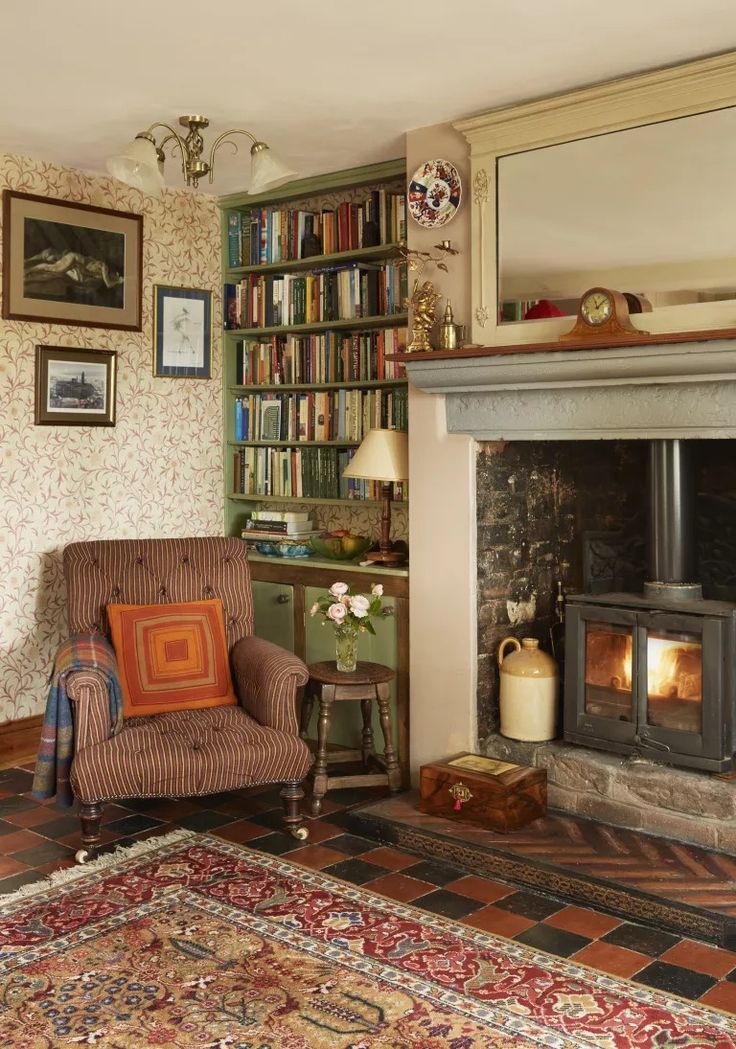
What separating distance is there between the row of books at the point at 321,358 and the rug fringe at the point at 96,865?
6.51ft

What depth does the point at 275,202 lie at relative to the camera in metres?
5.06

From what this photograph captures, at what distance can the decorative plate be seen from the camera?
12.8 feet

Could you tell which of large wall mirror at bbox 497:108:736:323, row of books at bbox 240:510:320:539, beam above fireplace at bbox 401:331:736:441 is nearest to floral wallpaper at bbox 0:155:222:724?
row of books at bbox 240:510:320:539

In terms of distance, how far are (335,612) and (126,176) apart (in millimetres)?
1645

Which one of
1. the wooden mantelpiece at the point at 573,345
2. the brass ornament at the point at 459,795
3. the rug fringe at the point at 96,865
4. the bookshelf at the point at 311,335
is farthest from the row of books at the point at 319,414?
the rug fringe at the point at 96,865

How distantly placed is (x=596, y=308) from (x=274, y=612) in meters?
2.02

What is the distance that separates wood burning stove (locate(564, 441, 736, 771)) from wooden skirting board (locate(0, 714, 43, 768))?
7.44 feet

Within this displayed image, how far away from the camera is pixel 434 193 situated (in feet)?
13.0

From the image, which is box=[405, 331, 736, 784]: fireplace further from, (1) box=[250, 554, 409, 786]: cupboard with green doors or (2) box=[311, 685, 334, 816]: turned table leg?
(2) box=[311, 685, 334, 816]: turned table leg

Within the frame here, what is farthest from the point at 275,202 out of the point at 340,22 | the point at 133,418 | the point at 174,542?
Result: the point at 340,22

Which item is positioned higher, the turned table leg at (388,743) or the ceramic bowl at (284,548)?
the ceramic bowl at (284,548)

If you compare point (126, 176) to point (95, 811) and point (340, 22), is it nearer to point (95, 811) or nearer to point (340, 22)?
point (340, 22)

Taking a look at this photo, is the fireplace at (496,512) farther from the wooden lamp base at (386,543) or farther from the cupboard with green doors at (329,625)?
the wooden lamp base at (386,543)

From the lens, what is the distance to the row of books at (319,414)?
180 inches
